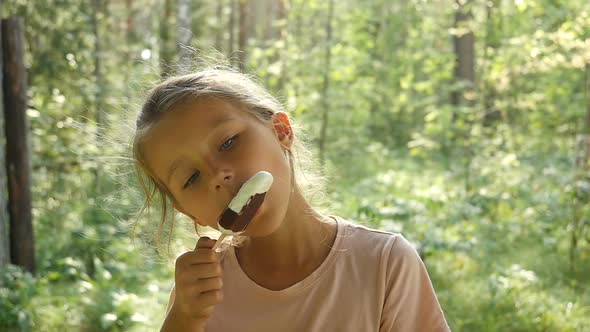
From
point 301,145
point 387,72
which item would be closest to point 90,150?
point 301,145

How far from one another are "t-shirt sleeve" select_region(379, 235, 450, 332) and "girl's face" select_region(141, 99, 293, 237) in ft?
0.93

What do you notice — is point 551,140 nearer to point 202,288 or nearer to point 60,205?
point 60,205

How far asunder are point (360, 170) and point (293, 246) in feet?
26.9

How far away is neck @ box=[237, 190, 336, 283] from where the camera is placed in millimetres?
1570

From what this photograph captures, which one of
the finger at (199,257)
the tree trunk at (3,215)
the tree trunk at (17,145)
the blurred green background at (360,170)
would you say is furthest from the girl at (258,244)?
the tree trunk at (17,145)

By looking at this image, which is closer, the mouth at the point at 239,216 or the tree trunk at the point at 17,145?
the mouth at the point at 239,216

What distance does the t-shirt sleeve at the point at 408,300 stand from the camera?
146 centimetres

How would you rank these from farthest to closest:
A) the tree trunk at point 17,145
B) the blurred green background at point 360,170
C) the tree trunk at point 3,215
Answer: the tree trunk at point 17,145 < the tree trunk at point 3,215 < the blurred green background at point 360,170

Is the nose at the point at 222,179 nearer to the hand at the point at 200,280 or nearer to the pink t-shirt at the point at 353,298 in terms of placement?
the hand at the point at 200,280

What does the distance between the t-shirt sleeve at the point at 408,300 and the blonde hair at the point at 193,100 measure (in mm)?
322

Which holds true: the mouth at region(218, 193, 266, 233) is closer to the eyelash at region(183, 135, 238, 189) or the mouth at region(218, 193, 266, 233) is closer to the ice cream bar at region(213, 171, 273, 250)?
the ice cream bar at region(213, 171, 273, 250)

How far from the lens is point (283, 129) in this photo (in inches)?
62.4

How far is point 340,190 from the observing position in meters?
8.44

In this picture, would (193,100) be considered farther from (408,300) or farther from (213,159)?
(408,300)
